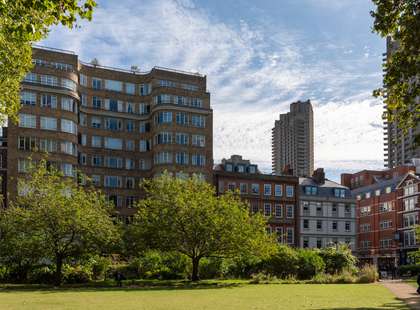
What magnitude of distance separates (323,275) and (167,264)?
1506cm

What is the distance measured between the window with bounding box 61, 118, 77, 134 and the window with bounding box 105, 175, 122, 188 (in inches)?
410

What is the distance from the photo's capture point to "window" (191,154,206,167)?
88.6 metres

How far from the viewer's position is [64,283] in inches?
2103

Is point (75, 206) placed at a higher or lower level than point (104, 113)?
lower

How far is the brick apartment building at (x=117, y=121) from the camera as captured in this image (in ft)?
263

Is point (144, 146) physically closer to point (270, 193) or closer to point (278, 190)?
point (270, 193)

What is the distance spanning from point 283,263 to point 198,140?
115 feet

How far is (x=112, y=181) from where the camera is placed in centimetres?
9075

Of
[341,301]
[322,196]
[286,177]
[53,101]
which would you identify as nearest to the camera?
[341,301]

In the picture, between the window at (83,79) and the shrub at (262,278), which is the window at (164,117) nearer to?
the window at (83,79)

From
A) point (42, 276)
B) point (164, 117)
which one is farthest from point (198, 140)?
point (42, 276)

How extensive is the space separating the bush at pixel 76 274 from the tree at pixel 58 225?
159 cm

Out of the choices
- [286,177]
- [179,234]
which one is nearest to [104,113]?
[286,177]

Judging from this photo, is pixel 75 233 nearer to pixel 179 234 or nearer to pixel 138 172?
pixel 179 234
